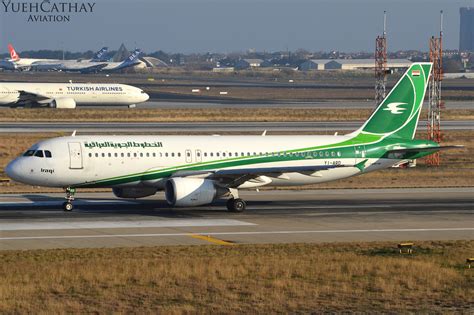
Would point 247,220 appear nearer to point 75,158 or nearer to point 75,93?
point 75,158

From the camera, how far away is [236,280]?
27750 millimetres

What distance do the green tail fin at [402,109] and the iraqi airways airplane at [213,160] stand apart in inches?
2.0

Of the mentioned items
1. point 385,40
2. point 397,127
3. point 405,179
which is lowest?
point 405,179

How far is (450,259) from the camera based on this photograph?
32.2 meters

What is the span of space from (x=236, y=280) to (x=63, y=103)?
93.4 meters

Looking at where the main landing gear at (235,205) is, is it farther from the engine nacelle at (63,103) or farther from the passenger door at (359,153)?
the engine nacelle at (63,103)

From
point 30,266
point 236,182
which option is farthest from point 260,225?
point 30,266

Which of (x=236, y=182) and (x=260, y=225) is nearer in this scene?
(x=260, y=225)

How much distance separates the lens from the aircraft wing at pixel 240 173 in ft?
146

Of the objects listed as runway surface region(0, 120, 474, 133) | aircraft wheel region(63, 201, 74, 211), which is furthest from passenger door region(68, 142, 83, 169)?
runway surface region(0, 120, 474, 133)

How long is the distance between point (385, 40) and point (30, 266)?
153 feet

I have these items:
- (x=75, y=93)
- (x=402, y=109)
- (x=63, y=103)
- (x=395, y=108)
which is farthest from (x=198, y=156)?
(x=75, y=93)

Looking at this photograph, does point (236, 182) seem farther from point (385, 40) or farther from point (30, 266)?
point (385, 40)

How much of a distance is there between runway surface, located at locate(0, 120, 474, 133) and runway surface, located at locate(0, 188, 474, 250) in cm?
3467
